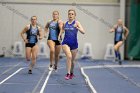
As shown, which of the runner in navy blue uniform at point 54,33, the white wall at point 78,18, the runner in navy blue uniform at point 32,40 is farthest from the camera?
the white wall at point 78,18

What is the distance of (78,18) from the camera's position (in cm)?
2295

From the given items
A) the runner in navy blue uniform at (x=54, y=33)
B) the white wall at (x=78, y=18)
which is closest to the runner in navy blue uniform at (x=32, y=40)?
the runner in navy blue uniform at (x=54, y=33)

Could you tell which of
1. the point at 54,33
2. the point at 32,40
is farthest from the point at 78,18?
the point at 32,40

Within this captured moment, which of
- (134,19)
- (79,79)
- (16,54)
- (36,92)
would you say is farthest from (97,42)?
(36,92)

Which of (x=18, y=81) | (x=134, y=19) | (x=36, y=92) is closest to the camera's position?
(x=36, y=92)

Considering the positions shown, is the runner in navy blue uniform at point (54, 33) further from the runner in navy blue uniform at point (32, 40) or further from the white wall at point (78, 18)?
the white wall at point (78, 18)

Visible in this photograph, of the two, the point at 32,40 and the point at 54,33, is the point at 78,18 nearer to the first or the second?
the point at 54,33

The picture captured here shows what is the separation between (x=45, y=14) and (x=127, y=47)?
498cm

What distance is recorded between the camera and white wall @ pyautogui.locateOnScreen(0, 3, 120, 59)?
75.0 feet

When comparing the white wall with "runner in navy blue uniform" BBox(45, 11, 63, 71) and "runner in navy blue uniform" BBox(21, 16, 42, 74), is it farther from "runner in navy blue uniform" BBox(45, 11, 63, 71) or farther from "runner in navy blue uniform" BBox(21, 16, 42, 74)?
"runner in navy blue uniform" BBox(21, 16, 42, 74)

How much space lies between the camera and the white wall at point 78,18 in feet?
75.0

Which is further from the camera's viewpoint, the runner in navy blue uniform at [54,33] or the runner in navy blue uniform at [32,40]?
the runner in navy blue uniform at [54,33]

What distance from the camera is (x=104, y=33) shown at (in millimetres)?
23031

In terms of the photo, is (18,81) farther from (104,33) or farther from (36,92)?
(104,33)
